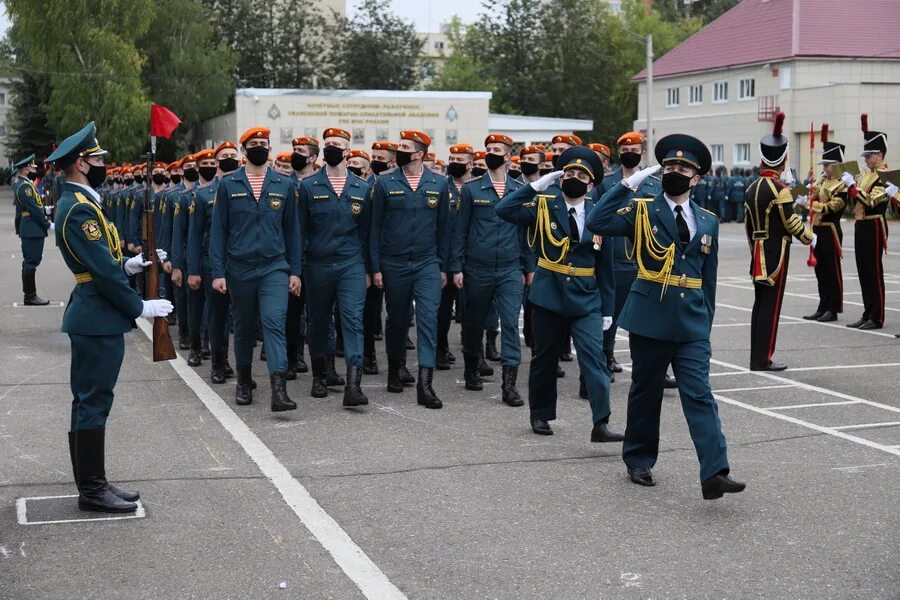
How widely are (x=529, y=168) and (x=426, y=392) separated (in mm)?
2201

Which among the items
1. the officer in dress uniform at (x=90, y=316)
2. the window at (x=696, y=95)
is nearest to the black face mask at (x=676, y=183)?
the officer in dress uniform at (x=90, y=316)

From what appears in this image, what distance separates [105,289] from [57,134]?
61059 mm

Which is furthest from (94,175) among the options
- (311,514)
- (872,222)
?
(872,222)

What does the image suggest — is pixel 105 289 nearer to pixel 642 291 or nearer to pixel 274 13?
pixel 642 291

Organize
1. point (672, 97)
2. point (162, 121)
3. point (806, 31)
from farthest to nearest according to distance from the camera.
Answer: point (672, 97) → point (806, 31) → point (162, 121)

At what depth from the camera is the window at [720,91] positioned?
61781 mm

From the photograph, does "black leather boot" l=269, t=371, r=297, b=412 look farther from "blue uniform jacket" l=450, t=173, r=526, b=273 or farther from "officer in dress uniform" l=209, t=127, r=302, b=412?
"blue uniform jacket" l=450, t=173, r=526, b=273

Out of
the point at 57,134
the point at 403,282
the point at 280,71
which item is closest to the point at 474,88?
the point at 280,71

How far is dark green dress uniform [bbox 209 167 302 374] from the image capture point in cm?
998

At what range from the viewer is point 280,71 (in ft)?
265

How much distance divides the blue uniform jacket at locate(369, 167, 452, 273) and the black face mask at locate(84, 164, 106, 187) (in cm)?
357

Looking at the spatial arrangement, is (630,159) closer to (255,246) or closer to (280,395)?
(255,246)

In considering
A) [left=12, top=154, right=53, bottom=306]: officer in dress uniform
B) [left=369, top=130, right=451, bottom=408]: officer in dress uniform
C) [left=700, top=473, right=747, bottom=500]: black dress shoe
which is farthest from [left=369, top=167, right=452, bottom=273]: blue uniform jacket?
[left=12, top=154, right=53, bottom=306]: officer in dress uniform

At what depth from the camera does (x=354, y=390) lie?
32.4 feet
